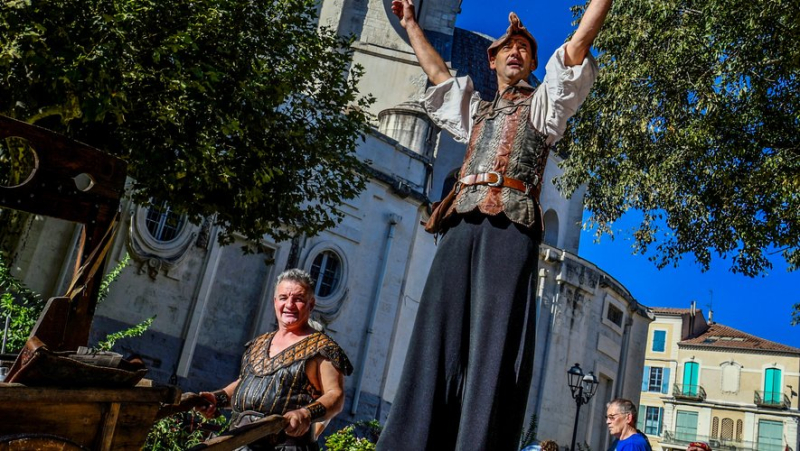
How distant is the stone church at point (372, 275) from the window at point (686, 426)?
2746 centimetres

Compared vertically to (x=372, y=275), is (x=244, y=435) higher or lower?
lower

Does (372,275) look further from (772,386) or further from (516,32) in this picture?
(772,386)

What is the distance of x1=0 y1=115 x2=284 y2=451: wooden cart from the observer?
2350 millimetres

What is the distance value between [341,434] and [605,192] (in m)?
6.23

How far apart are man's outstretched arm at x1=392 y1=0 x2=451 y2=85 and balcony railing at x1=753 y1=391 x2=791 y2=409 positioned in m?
60.7

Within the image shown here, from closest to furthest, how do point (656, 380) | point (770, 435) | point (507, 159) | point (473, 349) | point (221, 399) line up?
point (473, 349) < point (507, 159) < point (221, 399) < point (770, 435) < point (656, 380)

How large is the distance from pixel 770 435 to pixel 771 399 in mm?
2842

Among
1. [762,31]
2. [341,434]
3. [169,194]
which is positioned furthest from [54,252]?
[762,31]

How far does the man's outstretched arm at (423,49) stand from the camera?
375 cm

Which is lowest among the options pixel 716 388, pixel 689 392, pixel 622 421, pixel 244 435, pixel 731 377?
pixel 244 435

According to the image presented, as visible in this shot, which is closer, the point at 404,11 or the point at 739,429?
the point at 404,11

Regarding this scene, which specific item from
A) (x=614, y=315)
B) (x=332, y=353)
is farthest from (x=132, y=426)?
(x=614, y=315)

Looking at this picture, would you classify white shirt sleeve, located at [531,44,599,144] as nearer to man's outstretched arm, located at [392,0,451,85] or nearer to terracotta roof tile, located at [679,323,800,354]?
man's outstretched arm, located at [392,0,451,85]

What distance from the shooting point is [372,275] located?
73.3 feet
